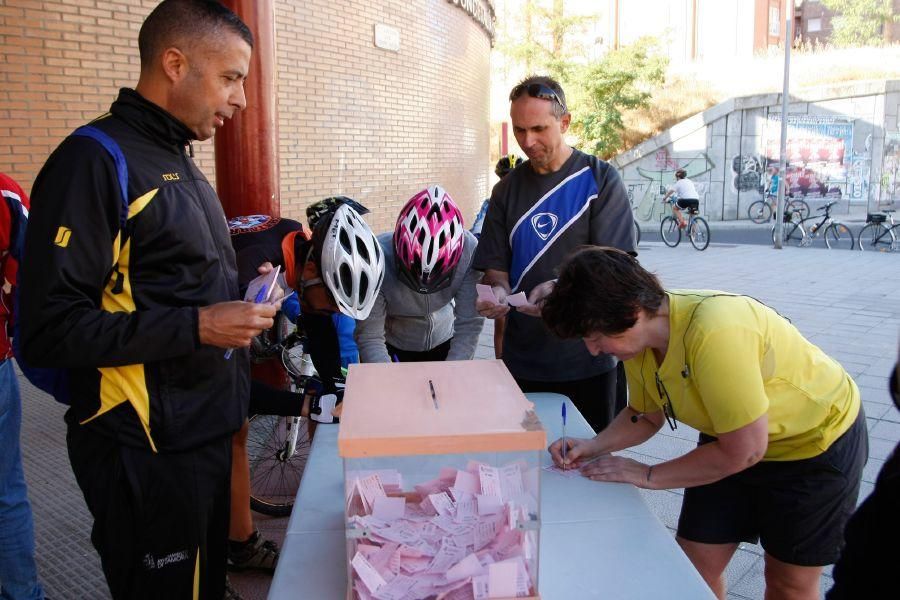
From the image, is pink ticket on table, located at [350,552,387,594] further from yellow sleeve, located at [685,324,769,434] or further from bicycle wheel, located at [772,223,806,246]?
bicycle wheel, located at [772,223,806,246]

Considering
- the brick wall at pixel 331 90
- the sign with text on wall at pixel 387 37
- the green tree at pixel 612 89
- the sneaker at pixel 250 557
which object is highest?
the green tree at pixel 612 89

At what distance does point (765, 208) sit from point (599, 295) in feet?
73.6

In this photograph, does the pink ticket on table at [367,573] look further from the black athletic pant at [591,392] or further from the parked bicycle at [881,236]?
the parked bicycle at [881,236]

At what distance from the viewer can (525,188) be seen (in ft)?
9.57

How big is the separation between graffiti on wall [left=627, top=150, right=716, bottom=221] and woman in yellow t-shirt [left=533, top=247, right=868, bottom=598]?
21.7 m

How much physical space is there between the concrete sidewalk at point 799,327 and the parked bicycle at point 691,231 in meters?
1.36

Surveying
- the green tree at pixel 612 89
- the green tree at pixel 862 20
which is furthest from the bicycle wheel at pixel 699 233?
the green tree at pixel 862 20

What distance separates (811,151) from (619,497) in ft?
78.9

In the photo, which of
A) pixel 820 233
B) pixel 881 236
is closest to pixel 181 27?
pixel 881 236

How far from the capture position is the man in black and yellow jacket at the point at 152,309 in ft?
5.01

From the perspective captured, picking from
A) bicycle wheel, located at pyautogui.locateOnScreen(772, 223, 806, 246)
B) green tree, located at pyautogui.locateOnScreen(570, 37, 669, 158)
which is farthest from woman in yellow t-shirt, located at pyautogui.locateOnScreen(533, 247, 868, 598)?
green tree, located at pyautogui.locateOnScreen(570, 37, 669, 158)

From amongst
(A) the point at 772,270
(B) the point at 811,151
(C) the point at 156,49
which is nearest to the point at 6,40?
(C) the point at 156,49

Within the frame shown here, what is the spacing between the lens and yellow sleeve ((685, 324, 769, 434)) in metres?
1.67

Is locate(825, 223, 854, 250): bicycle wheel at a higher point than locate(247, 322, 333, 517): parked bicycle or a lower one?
higher
